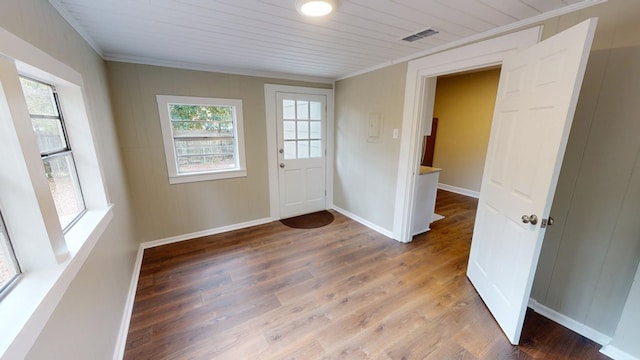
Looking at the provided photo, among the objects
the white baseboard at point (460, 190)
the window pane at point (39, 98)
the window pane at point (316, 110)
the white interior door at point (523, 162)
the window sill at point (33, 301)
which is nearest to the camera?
the window sill at point (33, 301)

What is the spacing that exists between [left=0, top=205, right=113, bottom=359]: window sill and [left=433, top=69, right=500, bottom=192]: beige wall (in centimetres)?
562

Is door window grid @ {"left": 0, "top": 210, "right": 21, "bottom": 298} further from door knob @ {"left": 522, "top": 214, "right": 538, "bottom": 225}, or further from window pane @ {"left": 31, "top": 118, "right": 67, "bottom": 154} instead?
door knob @ {"left": 522, "top": 214, "right": 538, "bottom": 225}

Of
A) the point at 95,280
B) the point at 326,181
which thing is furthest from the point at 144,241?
the point at 326,181

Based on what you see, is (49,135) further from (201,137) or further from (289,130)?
(289,130)

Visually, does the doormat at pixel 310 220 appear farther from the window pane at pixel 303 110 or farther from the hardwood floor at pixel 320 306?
the window pane at pixel 303 110

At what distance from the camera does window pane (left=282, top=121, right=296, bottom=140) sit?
358 cm

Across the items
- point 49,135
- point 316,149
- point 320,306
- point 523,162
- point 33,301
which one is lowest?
point 320,306

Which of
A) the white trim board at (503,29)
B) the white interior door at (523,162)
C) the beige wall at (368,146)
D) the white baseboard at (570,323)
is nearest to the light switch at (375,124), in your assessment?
the beige wall at (368,146)

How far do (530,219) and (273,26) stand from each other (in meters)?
2.12

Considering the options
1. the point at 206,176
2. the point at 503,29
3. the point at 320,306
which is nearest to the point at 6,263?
the point at 320,306

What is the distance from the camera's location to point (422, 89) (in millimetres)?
2564

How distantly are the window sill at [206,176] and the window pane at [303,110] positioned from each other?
1158 mm

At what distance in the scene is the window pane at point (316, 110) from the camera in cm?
376

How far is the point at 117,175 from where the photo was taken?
7.36 ft
